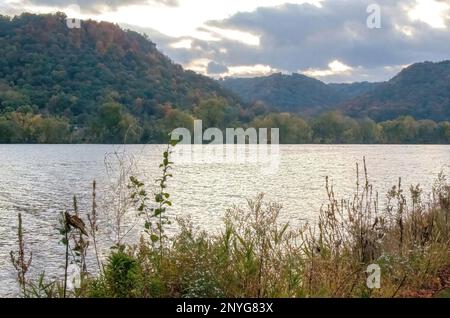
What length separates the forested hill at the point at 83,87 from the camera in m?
123

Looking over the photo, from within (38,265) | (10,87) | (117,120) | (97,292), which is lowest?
(38,265)

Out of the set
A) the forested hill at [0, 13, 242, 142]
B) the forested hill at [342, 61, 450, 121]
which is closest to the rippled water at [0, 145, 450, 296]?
the forested hill at [0, 13, 242, 142]

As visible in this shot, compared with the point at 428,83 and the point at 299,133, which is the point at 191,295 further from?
the point at 299,133

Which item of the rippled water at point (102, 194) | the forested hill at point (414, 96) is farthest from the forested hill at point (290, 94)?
the rippled water at point (102, 194)

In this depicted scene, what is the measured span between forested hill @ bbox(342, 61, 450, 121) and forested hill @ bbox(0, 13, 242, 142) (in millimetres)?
Result: 44572

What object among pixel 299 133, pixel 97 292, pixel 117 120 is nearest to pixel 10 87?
pixel 117 120

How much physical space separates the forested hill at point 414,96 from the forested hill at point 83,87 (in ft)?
146

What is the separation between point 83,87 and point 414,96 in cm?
8720

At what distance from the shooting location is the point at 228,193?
37844 millimetres

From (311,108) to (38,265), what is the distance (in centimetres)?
16040

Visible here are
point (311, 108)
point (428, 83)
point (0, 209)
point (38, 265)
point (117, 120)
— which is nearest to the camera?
point (38, 265)

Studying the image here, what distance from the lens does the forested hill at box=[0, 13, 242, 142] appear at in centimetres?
12338

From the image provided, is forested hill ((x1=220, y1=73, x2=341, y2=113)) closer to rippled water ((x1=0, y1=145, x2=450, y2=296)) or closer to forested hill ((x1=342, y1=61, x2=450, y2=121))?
forested hill ((x1=342, y1=61, x2=450, y2=121))

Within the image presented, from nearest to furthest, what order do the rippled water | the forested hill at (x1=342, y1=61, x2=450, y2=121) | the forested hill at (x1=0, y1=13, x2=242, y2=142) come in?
1. the rippled water
2. the forested hill at (x1=0, y1=13, x2=242, y2=142)
3. the forested hill at (x1=342, y1=61, x2=450, y2=121)
